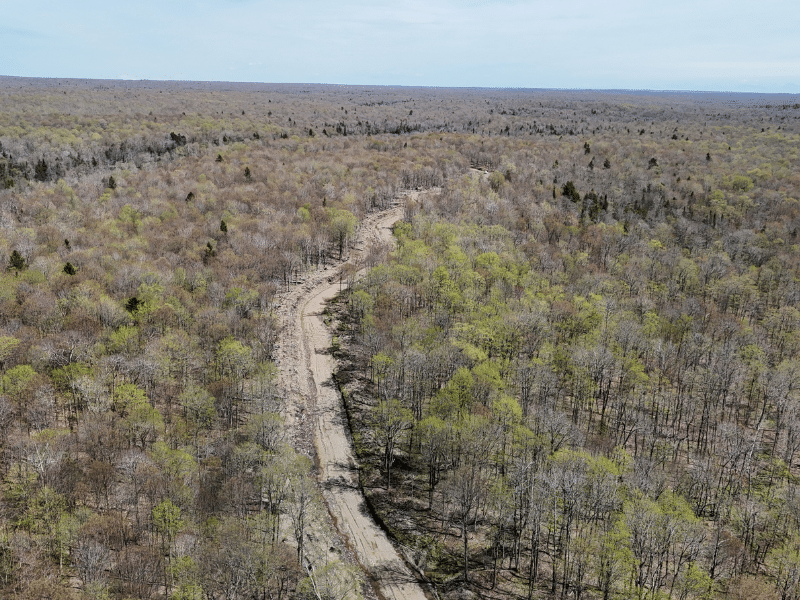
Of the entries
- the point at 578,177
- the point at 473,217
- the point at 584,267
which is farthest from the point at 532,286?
the point at 578,177

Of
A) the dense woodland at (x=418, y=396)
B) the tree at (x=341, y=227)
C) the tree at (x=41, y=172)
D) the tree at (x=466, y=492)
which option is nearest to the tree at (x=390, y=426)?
the dense woodland at (x=418, y=396)

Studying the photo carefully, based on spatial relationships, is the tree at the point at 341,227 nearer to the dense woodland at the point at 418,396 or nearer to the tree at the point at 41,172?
the dense woodland at the point at 418,396

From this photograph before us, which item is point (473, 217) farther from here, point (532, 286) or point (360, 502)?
point (360, 502)

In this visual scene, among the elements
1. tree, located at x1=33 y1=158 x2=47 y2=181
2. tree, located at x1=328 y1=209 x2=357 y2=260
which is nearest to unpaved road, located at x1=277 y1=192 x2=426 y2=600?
tree, located at x1=328 y1=209 x2=357 y2=260

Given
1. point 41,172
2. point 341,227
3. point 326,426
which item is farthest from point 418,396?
point 41,172

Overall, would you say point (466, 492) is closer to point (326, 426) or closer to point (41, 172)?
point (326, 426)

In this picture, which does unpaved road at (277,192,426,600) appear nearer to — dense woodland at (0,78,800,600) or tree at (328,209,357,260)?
dense woodland at (0,78,800,600)
